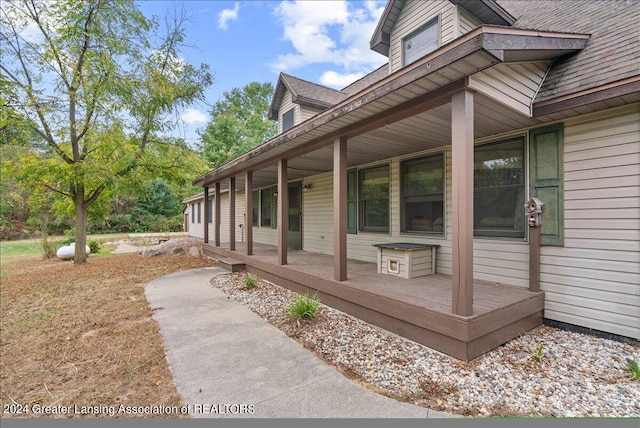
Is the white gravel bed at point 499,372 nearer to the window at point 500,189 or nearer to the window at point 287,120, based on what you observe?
the window at point 500,189

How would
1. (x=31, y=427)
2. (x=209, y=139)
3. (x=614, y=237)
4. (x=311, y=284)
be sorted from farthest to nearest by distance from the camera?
1. (x=209, y=139)
2. (x=311, y=284)
3. (x=614, y=237)
4. (x=31, y=427)

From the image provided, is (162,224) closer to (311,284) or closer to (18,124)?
(18,124)

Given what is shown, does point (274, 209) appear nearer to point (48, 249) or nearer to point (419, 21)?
point (419, 21)

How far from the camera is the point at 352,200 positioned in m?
6.46

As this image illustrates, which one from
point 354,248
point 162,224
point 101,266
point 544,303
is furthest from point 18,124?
point 162,224

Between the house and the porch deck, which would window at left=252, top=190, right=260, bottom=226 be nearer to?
the house

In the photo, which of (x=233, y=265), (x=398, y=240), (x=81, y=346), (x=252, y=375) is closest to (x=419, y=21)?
(x=398, y=240)

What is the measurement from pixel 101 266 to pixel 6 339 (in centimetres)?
534

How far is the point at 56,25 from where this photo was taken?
23.9 feet

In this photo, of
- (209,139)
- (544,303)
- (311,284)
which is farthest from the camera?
(209,139)

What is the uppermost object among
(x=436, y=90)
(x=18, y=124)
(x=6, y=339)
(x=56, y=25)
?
(x=56, y=25)

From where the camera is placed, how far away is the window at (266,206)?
1013 cm

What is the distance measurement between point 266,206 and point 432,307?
8131 millimetres

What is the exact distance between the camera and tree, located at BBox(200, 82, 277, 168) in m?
21.8
